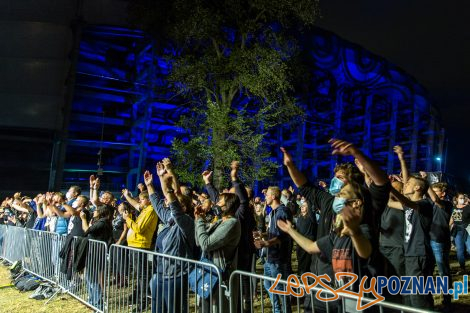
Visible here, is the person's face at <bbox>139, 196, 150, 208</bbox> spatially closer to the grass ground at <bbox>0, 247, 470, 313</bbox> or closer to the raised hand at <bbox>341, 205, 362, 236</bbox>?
the grass ground at <bbox>0, 247, 470, 313</bbox>

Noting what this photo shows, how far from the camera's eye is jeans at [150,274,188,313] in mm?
4824

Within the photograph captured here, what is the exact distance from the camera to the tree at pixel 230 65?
59.8 feet

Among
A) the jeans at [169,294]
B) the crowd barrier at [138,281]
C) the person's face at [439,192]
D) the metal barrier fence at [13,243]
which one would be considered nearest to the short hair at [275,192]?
the crowd barrier at [138,281]

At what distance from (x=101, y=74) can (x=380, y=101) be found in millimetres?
37768

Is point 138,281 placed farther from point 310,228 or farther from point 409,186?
point 409,186

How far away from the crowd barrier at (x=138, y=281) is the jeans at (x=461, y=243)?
5485 mm

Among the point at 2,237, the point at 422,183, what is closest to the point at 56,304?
the point at 422,183

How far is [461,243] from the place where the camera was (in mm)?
10219

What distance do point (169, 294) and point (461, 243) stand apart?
867cm

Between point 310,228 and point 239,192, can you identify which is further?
point 310,228

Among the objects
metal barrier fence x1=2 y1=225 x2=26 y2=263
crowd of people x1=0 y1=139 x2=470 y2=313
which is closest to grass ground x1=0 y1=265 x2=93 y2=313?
crowd of people x1=0 y1=139 x2=470 y2=313

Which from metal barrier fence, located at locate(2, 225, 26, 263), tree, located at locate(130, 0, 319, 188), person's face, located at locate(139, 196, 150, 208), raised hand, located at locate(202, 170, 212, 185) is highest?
tree, located at locate(130, 0, 319, 188)

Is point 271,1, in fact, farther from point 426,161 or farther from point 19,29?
point 426,161

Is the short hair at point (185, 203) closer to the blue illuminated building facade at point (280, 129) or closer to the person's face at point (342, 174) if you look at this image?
the person's face at point (342, 174)
